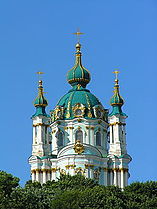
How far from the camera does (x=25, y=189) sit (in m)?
68.2

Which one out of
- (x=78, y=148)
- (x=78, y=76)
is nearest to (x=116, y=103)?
(x=78, y=76)

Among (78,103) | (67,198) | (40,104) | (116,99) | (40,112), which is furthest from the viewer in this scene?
(40,104)

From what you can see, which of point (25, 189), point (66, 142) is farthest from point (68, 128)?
point (25, 189)

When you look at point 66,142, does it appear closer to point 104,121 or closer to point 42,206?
point 104,121

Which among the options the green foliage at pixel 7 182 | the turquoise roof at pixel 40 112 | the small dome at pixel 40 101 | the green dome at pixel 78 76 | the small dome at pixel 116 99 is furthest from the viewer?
the small dome at pixel 40 101

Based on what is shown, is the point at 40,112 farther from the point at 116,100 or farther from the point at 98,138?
the point at 116,100

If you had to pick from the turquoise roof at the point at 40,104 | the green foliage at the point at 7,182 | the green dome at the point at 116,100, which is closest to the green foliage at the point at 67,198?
the green foliage at the point at 7,182

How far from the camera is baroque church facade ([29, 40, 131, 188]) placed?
3524 inches

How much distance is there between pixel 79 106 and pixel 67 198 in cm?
2748

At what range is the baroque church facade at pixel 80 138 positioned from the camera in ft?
294

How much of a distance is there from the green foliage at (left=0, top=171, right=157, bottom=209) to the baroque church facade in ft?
51.4

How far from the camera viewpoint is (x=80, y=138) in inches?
3681

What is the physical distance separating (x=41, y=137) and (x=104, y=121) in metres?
6.65

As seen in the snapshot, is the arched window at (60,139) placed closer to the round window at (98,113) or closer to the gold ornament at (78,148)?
the round window at (98,113)
